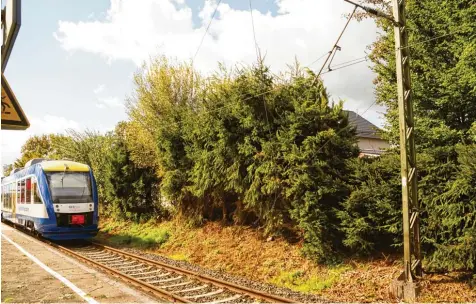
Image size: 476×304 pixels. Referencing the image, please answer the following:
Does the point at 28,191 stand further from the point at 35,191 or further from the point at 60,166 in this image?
the point at 60,166

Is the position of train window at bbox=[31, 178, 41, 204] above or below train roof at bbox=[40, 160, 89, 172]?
below

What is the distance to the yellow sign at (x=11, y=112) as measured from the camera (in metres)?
3.23

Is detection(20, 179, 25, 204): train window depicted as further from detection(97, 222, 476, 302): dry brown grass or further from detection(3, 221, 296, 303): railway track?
detection(97, 222, 476, 302): dry brown grass

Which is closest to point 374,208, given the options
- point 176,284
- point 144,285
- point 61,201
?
point 176,284

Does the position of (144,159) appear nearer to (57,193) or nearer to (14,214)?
(57,193)

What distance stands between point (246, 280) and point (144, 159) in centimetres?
1184

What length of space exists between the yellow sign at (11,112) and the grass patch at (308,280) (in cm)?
820

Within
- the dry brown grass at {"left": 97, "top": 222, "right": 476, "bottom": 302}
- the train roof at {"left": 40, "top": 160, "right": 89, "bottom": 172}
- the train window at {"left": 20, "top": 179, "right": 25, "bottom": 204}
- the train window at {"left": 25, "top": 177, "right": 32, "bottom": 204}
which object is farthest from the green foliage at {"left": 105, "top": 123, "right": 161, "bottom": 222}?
the train window at {"left": 25, "top": 177, "right": 32, "bottom": 204}

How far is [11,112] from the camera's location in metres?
3.26

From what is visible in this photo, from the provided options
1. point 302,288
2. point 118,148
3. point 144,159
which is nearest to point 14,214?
point 118,148

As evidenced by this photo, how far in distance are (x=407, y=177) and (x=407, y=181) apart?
3.7 inches

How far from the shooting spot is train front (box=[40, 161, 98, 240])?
50.9ft

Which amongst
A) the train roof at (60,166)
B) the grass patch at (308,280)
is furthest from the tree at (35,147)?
the grass patch at (308,280)

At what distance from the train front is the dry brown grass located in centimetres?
338
